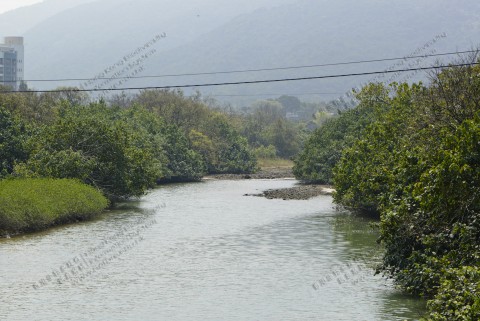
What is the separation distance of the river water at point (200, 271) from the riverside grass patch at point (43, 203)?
1.00 metres

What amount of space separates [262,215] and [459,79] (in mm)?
24109

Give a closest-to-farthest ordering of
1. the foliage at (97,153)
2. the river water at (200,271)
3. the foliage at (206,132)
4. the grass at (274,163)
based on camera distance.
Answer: the river water at (200,271)
the foliage at (97,153)
the foliage at (206,132)
the grass at (274,163)

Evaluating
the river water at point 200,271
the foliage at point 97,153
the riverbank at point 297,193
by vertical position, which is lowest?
the river water at point 200,271

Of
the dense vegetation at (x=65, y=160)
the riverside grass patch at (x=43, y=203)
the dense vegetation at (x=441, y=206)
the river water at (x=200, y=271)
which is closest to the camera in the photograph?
the dense vegetation at (x=441, y=206)

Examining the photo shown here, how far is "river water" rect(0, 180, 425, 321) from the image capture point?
86.4 ft

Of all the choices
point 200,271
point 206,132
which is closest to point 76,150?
point 200,271

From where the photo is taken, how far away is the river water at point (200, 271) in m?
26.3

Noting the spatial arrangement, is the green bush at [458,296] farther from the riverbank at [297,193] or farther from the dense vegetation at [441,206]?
the riverbank at [297,193]

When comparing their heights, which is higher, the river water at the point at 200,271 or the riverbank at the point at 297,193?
the riverbank at the point at 297,193

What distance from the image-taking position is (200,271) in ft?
111

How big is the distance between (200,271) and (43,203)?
592 inches

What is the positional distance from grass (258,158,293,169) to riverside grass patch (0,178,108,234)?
280ft

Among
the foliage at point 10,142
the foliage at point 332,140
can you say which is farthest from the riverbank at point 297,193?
the foliage at point 10,142

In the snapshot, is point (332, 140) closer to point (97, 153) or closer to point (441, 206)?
point (97, 153)
